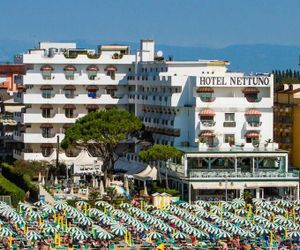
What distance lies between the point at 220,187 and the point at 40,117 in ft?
75.2

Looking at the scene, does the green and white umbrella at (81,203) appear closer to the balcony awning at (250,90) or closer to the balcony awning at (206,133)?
the balcony awning at (206,133)

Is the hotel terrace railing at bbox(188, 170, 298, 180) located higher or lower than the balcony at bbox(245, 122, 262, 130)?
lower

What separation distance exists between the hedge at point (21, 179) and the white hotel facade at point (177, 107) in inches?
121

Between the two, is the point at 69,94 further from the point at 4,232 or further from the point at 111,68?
the point at 4,232

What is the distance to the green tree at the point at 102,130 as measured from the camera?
87.4m

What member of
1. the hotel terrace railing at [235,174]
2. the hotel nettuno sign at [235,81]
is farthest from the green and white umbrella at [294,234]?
the hotel nettuno sign at [235,81]

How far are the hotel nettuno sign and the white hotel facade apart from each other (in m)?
0.08

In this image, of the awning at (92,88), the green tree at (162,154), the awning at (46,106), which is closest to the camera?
the green tree at (162,154)

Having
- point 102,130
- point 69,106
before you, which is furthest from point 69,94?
point 102,130

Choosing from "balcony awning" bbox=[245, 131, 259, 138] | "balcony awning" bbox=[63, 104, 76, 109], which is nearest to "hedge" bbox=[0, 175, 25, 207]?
"balcony awning" bbox=[63, 104, 76, 109]

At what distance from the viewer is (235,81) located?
8975 centimetres

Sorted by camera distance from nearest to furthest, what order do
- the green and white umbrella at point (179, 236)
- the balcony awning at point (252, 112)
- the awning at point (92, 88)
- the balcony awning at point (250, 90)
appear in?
the green and white umbrella at point (179, 236), the balcony awning at point (250, 90), the balcony awning at point (252, 112), the awning at point (92, 88)

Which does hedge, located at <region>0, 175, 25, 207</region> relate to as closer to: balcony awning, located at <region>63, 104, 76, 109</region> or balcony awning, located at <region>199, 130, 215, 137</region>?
balcony awning, located at <region>199, 130, 215, 137</region>

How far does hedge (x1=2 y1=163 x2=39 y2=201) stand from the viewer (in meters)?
84.0
